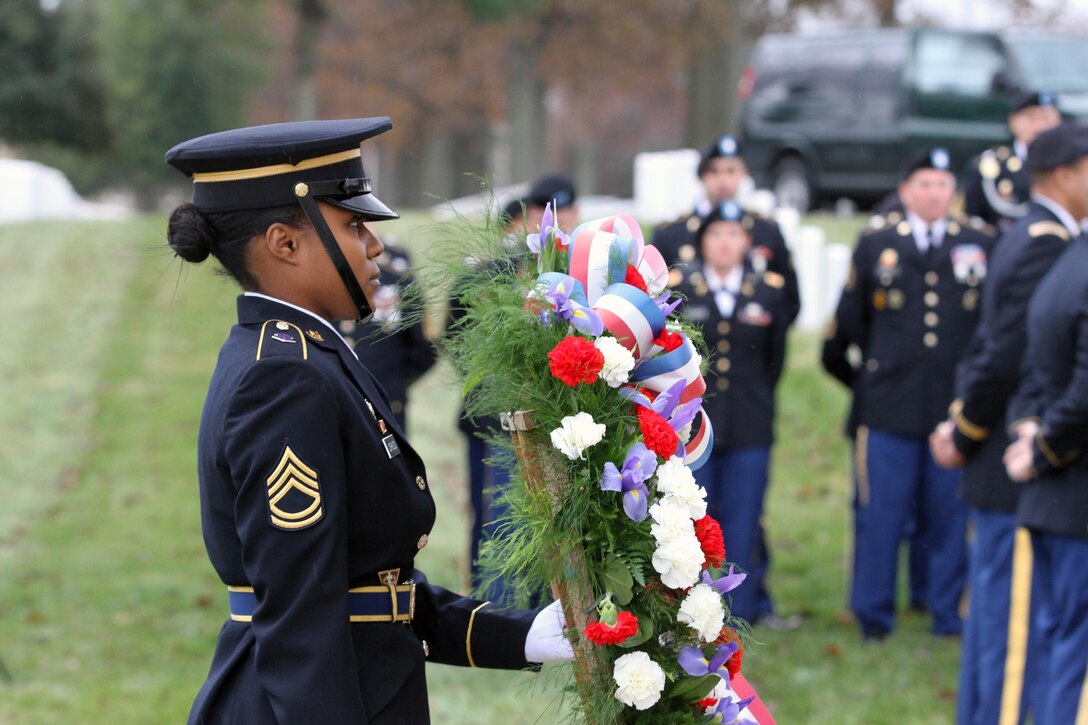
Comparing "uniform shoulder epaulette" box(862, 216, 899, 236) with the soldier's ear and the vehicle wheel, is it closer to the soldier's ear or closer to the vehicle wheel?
the soldier's ear

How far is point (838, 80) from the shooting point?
1619 cm

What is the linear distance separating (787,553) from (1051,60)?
846 centimetres

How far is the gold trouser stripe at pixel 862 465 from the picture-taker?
7.32m

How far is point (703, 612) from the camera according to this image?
2508 millimetres

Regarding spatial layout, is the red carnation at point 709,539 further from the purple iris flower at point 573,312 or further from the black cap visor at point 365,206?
the black cap visor at point 365,206

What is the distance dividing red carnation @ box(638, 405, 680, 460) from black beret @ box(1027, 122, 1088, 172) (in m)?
3.05

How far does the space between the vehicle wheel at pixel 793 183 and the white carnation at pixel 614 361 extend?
47.8 feet

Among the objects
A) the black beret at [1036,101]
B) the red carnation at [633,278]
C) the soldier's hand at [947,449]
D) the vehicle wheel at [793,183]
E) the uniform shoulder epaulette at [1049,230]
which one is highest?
the black beret at [1036,101]

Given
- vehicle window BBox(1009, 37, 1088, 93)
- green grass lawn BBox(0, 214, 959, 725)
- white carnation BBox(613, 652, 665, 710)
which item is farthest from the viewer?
vehicle window BBox(1009, 37, 1088, 93)

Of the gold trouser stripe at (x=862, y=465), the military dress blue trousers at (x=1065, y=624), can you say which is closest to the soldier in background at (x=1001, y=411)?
the military dress blue trousers at (x=1065, y=624)

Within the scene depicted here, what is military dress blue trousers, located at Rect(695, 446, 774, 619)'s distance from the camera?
22.5ft

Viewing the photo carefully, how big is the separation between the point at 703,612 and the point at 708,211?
494 centimetres

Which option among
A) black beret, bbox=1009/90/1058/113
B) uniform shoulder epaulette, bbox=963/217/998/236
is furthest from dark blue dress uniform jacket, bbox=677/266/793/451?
black beret, bbox=1009/90/1058/113

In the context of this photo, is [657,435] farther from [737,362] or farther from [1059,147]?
[737,362]
